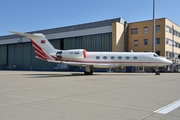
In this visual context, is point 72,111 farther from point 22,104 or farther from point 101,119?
point 22,104

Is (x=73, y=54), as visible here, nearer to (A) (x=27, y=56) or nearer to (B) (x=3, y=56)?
(A) (x=27, y=56)

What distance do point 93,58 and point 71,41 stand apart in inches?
963

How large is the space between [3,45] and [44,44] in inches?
1767

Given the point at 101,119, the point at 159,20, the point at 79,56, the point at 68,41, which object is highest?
the point at 159,20

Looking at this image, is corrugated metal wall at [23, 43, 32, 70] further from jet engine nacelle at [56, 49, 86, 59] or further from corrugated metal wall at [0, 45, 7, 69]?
jet engine nacelle at [56, 49, 86, 59]

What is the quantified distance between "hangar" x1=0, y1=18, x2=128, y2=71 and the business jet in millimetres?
16438

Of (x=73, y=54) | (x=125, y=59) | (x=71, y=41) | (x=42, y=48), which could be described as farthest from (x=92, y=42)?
(x=125, y=59)

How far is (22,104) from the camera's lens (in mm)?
6844

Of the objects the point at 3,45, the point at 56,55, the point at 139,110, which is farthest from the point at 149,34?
the point at 3,45

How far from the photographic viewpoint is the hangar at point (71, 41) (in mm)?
44122

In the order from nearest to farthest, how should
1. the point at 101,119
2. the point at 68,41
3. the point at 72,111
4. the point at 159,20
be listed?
the point at 101,119, the point at 72,111, the point at 159,20, the point at 68,41

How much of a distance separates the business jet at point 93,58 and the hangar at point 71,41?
1644 cm

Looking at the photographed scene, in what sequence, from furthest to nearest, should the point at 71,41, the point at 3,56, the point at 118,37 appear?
the point at 3,56
the point at 71,41
the point at 118,37

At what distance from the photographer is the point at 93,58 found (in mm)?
26984
